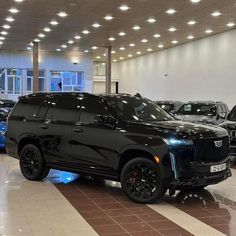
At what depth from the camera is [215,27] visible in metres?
23.8

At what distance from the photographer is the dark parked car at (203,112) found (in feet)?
49.8

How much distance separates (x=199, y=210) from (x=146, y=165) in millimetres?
1083

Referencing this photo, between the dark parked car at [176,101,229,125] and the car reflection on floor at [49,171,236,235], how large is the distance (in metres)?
6.95

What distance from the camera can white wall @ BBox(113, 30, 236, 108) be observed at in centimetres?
2472

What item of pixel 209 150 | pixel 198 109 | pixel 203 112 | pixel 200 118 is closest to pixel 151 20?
pixel 198 109

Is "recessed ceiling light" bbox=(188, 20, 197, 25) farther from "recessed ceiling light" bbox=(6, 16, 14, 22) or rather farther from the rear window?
the rear window

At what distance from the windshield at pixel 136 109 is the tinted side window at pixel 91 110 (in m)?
0.17

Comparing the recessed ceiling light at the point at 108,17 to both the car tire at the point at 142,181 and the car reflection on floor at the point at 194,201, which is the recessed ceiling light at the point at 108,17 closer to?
the car reflection on floor at the point at 194,201

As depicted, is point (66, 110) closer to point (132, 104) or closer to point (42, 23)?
point (132, 104)

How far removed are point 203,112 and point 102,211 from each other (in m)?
9.98

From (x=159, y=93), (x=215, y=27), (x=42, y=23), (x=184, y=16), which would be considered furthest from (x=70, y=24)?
(x=159, y=93)

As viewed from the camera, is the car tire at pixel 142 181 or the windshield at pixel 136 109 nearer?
the car tire at pixel 142 181

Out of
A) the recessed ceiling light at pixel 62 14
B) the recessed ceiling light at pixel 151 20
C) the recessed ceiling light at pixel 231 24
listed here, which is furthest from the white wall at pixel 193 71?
the recessed ceiling light at pixel 62 14

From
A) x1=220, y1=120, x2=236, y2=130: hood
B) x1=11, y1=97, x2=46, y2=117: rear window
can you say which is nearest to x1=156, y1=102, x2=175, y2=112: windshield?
x1=220, y1=120, x2=236, y2=130: hood
